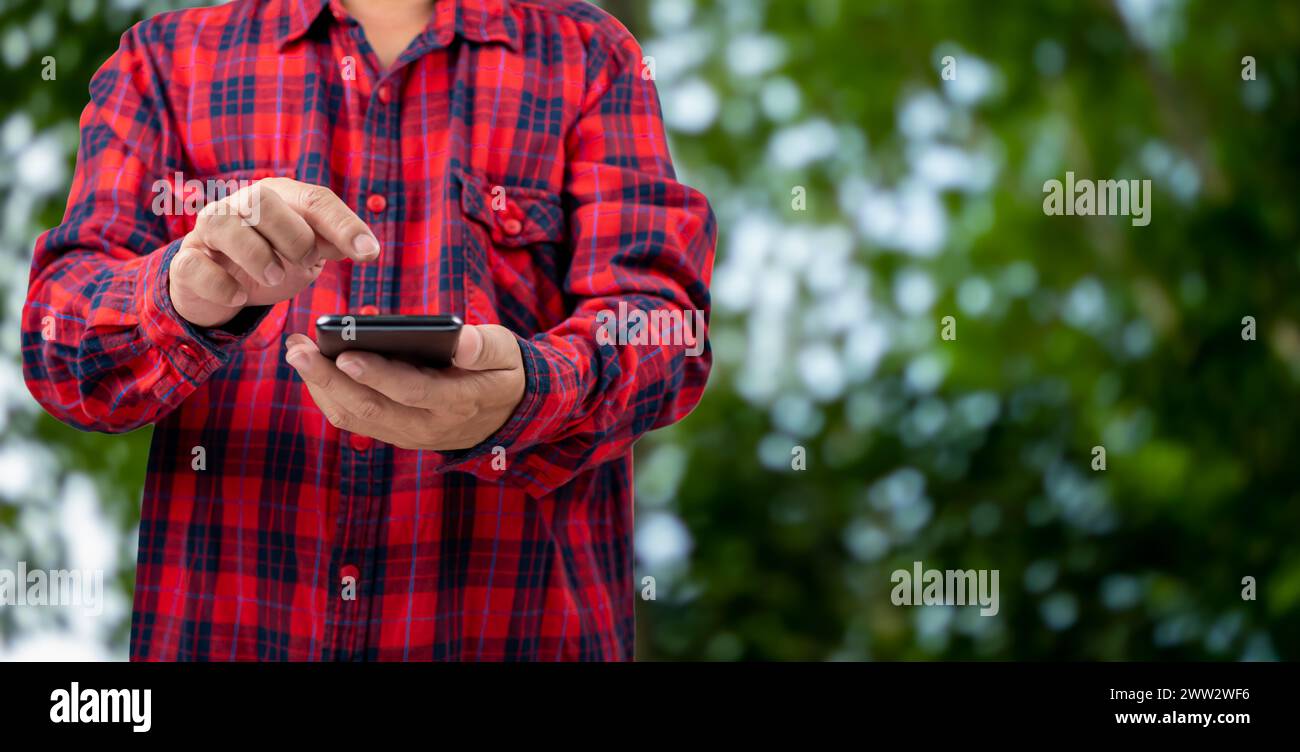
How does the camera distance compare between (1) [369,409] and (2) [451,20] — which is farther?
(2) [451,20]

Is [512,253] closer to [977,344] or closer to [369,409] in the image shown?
[369,409]

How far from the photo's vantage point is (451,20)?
1.12 meters

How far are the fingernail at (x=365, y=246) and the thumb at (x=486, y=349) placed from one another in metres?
0.08

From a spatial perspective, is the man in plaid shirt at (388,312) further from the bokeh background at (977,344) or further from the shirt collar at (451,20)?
the bokeh background at (977,344)

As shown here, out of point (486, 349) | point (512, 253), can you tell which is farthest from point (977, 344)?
point (486, 349)

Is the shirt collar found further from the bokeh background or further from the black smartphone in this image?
the bokeh background

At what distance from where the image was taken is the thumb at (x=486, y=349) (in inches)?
34.4

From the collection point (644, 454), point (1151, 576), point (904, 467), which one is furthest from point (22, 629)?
point (1151, 576)

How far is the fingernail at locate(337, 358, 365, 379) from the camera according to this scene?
84 centimetres

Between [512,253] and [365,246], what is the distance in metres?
0.27

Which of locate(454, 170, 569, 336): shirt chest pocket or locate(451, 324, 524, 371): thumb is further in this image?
locate(454, 170, 569, 336): shirt chest pocket

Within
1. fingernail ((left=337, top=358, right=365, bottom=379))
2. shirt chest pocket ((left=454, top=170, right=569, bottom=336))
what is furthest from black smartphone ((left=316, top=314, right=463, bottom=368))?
shirt chest pocket ((left=454, top=170, right=569, bottom=336))

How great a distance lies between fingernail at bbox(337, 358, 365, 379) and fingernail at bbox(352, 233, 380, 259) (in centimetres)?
7
